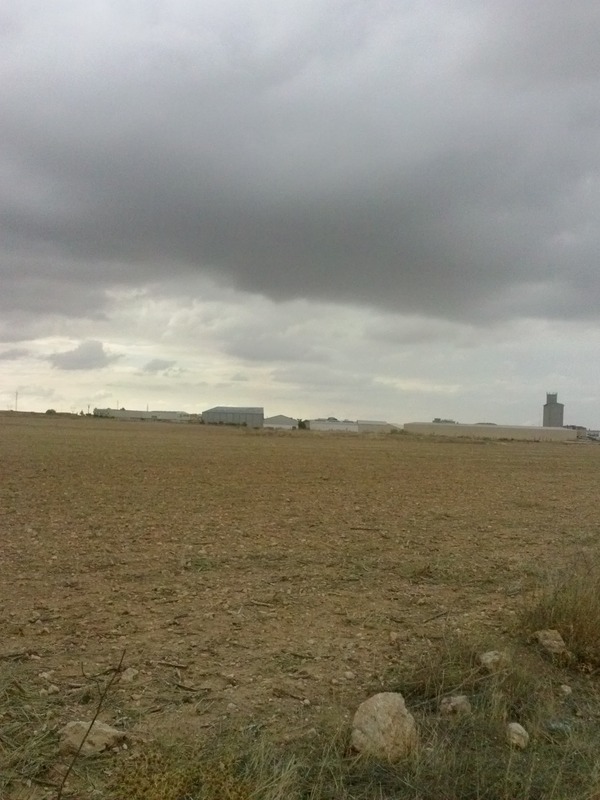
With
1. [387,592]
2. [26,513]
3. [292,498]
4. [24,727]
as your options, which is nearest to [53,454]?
[292,498]

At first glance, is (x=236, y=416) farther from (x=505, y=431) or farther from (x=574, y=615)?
(x=574, y=615)

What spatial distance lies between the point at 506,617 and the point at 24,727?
5.31m

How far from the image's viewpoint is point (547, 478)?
33406 millimetres

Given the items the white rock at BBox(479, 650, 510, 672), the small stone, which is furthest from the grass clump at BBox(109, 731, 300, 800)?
the white rock at BBox(479, 650, 510, 672)

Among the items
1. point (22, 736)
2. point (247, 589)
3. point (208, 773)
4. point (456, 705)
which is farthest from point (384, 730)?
point (247, 589)

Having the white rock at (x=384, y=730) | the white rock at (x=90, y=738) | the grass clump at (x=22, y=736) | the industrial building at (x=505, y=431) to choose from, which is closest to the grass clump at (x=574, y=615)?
the white rock at (x=384, y=730)

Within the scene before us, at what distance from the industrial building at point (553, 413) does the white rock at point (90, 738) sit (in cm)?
19336

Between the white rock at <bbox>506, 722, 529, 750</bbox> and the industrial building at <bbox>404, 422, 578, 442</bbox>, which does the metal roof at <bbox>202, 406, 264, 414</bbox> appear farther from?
the white rock at <bbox>506, 722, 529, 750</bbox>

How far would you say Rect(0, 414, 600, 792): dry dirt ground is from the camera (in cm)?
621

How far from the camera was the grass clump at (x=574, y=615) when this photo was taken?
731 cm

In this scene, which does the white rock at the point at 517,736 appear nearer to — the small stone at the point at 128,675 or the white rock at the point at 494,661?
the white rock at the point at 494,661

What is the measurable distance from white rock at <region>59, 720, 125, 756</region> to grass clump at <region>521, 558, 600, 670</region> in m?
4.41

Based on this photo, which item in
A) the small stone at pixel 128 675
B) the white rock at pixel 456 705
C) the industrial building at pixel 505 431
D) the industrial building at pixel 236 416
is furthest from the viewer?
the industrial building at pixel 236 416

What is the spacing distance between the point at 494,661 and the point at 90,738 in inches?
133
